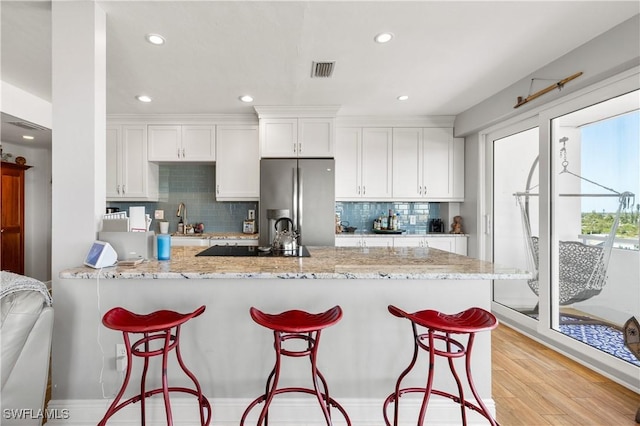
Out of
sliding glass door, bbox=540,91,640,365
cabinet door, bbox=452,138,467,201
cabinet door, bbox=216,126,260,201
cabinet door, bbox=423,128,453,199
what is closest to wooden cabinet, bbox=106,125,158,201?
cabinet door, bbox=216,126,260,201

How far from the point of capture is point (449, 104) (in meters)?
3.79

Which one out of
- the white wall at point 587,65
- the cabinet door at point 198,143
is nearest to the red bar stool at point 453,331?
the white wall at point 587,65

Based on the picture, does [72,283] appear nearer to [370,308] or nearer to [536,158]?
[370,308]

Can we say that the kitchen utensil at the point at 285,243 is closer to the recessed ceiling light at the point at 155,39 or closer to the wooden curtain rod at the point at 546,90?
the recessed ceiling light at the point at 155,39

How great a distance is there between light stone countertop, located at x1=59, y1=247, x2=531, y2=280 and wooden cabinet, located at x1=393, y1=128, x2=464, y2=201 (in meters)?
2.30

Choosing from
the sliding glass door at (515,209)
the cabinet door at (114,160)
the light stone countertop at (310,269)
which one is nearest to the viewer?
the light stone countertop at (310,269)

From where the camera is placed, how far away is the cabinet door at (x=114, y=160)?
4133 mm

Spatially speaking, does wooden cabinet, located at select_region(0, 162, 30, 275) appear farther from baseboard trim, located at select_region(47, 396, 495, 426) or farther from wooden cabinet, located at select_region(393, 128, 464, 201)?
wooden cabinet, located at select_region(393, 128, 464, 201)

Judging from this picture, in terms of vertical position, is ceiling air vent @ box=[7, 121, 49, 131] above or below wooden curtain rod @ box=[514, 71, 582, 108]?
below

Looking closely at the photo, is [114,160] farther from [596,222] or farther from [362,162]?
[596,222]

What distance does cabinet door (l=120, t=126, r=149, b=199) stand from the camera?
13.6 ft

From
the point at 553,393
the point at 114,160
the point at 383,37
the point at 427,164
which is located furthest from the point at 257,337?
the point at 114,160

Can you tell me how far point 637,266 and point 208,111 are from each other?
14.5 ft

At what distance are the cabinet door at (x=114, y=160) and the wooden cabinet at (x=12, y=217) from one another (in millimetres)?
1529
